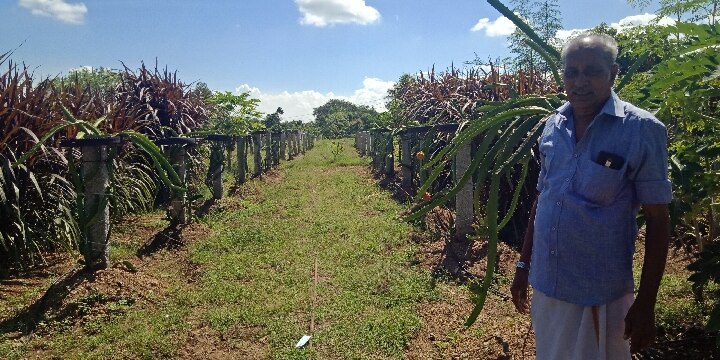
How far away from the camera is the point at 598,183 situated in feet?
6.15

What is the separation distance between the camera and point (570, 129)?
208cm

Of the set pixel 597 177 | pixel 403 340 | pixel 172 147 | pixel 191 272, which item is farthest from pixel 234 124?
pixel 597 177

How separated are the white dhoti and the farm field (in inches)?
47.5

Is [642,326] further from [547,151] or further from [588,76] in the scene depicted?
[588,76]

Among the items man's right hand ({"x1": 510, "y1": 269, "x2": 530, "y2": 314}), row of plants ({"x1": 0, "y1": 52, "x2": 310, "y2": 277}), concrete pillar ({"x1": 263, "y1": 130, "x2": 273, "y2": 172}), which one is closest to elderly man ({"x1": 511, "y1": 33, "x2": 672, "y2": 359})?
man's right hand ({"x1": 510, "y1": 269, "x2": 530, "y2": 314})

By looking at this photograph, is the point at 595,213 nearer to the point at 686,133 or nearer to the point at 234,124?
the point at 686,133

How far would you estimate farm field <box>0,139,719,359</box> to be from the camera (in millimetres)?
3613

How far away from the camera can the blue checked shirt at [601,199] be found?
1.83m

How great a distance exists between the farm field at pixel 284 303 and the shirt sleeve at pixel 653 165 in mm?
1546

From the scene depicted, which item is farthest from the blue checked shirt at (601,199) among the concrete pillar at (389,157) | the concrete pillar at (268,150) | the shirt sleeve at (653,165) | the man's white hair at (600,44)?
the concrete pillar at (268,150)

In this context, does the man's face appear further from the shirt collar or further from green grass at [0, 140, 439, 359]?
green grass at [0, 140, 439, 359]

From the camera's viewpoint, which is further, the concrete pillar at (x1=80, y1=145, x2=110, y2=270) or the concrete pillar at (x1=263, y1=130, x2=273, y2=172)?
the concrete pillar at (x1=263, y1=130, x2=273, y2=172)

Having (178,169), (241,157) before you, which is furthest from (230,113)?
(178,169)

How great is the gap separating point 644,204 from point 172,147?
6.48 m
